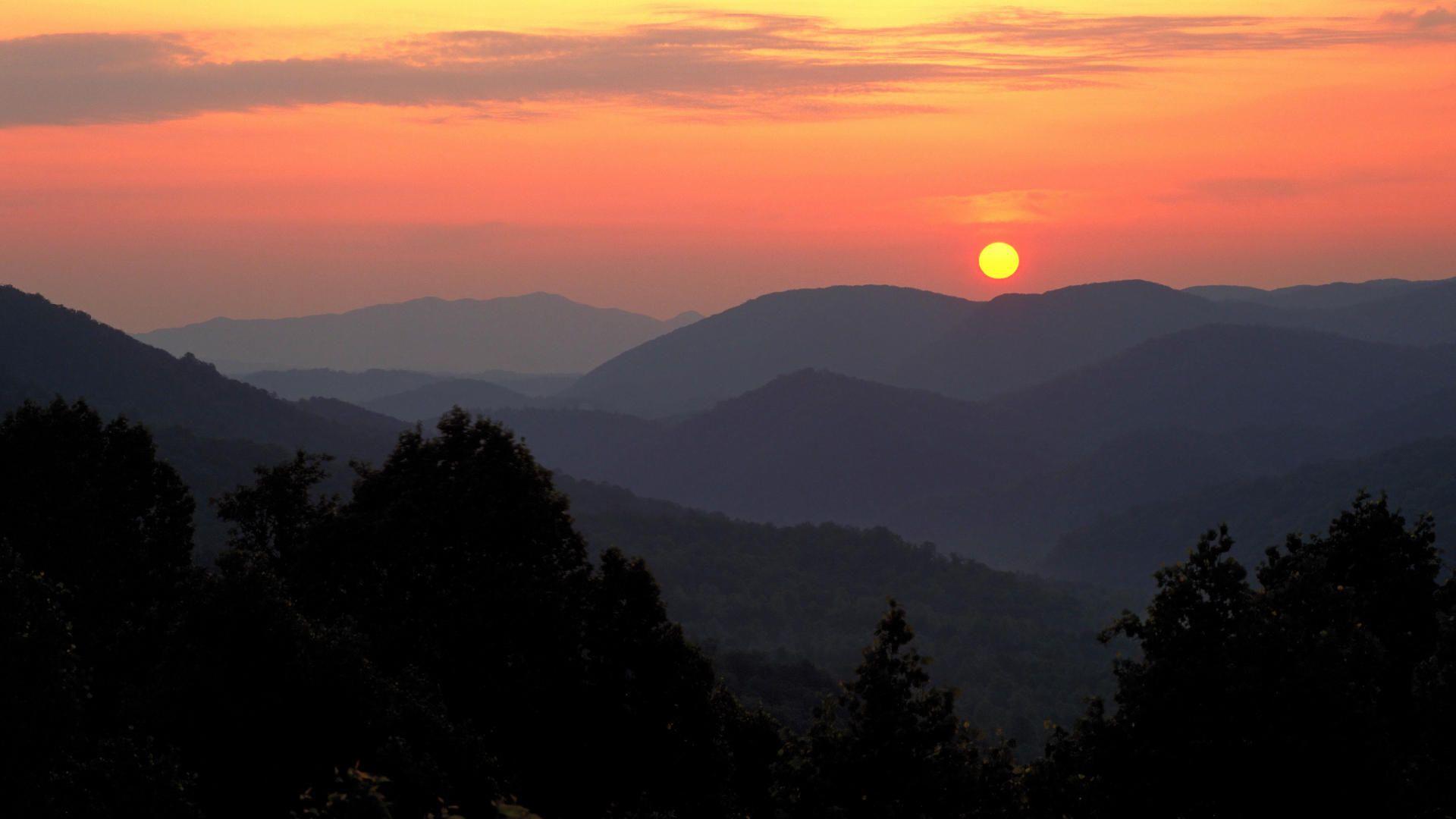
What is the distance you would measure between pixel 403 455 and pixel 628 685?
408 inches

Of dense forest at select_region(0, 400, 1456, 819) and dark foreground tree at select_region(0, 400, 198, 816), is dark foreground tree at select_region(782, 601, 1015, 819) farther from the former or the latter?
dark foreground tree at select_region(0, 400, 198, 816)

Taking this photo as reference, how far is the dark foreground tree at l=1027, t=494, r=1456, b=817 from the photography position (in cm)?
2261

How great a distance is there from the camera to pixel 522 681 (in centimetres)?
3244

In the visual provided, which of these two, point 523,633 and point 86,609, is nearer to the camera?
point 523,633

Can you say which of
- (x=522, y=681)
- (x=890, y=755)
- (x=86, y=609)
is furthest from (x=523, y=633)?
(x=86, y=609)

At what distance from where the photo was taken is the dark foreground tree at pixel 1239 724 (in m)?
22.6

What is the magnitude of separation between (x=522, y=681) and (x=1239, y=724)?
1703 cm

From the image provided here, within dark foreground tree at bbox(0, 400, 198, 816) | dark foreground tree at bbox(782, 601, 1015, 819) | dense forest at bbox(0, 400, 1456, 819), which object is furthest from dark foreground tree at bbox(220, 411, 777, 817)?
dark foreground tree at bbox(782, 601, 1015, 819)

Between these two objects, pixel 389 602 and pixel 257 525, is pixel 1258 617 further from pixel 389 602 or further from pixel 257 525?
pixel 257 525

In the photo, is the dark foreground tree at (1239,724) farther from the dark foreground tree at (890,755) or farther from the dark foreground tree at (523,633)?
the dark foreground tree at (523,633)

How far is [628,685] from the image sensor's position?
107ft

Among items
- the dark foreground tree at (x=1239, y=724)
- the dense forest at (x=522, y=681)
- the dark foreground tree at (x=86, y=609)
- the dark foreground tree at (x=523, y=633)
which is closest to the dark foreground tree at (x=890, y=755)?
the dense forest at (x=522, y=681)

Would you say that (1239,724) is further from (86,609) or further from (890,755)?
(86,609)

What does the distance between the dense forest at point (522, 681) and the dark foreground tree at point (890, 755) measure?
0.05 metres
